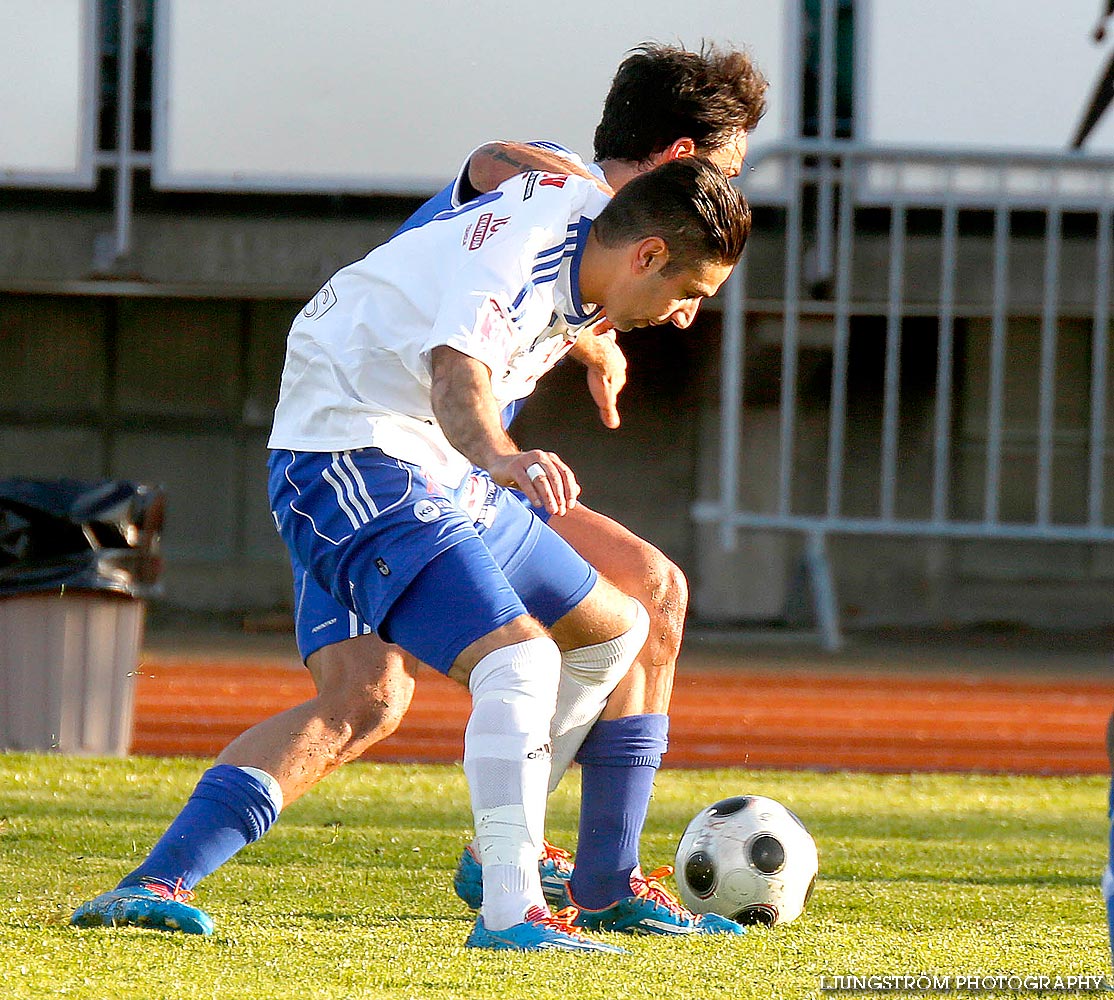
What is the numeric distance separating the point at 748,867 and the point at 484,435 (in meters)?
1.16

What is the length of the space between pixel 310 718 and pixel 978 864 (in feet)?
6.61

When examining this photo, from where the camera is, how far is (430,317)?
2.74m

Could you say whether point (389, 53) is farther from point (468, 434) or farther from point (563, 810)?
point (468, 434)

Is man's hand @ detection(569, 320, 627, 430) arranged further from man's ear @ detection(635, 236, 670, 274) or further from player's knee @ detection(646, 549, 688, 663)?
man's ear @ detection(635, 236, 670, 274)

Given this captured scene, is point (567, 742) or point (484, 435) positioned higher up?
point (484, 435)

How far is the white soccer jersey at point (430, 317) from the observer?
103 inches

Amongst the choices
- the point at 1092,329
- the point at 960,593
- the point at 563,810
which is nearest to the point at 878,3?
the point at 1092,329

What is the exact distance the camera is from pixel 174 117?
373 inches

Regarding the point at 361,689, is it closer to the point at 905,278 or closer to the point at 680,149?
the point at 680,149

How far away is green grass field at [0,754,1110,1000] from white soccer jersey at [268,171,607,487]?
89cm

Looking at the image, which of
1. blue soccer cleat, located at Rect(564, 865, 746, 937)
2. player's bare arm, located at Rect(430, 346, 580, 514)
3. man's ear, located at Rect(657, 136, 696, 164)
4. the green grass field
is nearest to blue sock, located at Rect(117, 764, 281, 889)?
the green grass field

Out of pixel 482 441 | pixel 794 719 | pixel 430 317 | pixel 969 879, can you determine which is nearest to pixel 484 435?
pixel 482 441

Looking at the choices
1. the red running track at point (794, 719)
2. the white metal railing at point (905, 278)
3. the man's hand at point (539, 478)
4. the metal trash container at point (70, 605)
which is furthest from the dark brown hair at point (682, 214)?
the white metal railing at point (905, 278)

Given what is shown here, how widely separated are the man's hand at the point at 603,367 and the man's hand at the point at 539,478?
977 millimetres
